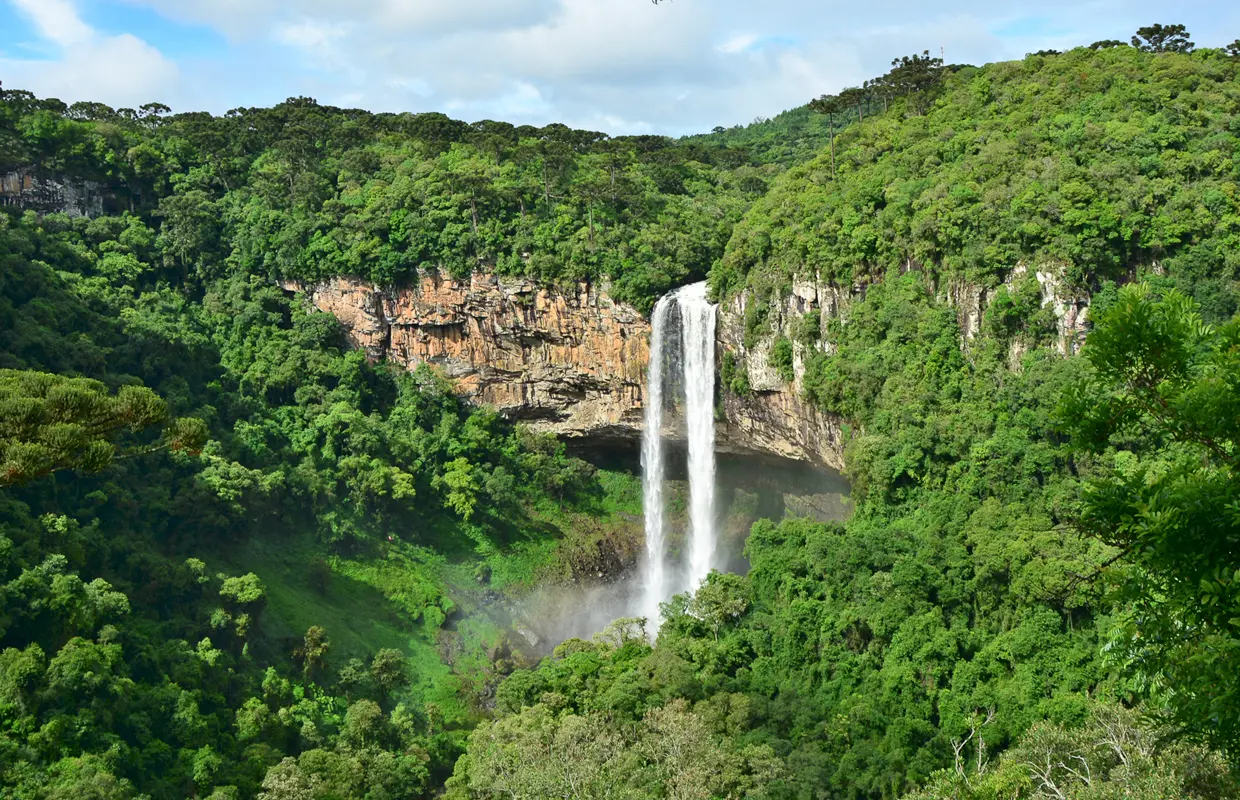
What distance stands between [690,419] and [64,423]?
23.1 meters

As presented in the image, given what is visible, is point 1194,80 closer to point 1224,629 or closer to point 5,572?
point 1224,629

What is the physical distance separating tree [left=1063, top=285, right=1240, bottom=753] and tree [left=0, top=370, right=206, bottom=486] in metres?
11.9

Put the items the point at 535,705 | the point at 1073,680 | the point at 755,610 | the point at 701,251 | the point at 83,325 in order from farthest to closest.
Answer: the point at 701,251, the point at 83,325, the point at 755,610, the point at 535,705, the point at 1073,680

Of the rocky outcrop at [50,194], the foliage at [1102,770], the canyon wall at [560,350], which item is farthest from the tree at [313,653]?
the rocky outcrop at [50,194]

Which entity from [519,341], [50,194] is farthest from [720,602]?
[50,194]

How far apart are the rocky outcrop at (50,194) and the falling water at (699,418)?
→ 22574 millimetres

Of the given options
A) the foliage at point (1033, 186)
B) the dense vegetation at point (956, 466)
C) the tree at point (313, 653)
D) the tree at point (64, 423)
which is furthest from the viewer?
the tree at point (313, 653)

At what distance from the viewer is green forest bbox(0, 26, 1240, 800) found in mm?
15008

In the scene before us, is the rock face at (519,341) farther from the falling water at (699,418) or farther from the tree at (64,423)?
the tree at (64,423)

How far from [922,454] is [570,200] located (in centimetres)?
1734

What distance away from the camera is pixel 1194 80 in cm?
2889

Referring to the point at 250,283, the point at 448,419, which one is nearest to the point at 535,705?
the point at 448,419

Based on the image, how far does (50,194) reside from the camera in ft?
131

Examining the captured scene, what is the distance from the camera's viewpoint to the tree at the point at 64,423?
13883 millimetres
